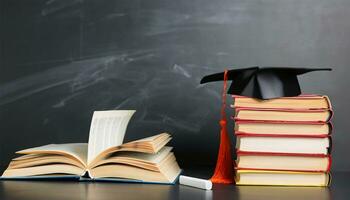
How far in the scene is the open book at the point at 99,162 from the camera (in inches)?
55.7

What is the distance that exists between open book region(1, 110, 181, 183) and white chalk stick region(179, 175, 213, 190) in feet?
0.10

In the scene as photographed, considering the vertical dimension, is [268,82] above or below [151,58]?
below

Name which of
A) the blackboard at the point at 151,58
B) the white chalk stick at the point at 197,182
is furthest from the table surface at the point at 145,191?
the blackboard at the point at 151,58

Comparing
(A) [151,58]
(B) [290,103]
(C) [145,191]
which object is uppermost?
(A) [151,58]

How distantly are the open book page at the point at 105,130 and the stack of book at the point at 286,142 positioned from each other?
0.37 metres

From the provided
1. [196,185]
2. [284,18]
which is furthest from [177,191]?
[284,18]

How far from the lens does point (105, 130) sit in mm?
1531

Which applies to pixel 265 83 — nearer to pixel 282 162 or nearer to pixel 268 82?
pixel 268 82

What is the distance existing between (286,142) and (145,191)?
0.38m

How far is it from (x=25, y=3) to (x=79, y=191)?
976mm

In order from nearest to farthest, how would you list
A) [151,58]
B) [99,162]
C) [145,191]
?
1. [145,191]
2. [99,162]
3. [151,58]

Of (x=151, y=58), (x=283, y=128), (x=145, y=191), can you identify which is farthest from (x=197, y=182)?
(x=151, y=58)

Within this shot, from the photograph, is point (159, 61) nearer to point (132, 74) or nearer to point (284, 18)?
point (132, 74)

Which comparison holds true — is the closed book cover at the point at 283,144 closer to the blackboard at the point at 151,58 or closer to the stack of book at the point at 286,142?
the stack of book at the point at 286,142
